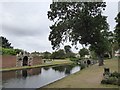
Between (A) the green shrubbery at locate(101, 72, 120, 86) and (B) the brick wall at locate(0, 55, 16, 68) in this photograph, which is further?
(B) the brick wall at locate(0, 55, 16, 68)

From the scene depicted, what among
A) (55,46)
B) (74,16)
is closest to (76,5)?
(74,16)

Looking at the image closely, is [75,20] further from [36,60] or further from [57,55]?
[57,55]

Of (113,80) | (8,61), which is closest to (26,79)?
(113,80)

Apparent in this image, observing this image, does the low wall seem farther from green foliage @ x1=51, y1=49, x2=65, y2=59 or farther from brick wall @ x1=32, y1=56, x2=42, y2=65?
green foliage @ x1=51, y1=49, x2=65, y2=59

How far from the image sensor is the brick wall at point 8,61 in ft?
183

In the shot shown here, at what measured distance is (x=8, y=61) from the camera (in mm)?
58562

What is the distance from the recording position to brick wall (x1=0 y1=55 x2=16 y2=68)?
55.8 metres

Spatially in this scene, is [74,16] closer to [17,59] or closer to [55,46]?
[55,46]

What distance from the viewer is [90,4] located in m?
30.8

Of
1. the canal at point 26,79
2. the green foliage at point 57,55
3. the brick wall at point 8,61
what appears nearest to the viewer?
the canal at point 26,79

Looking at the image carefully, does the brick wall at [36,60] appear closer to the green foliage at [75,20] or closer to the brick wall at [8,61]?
the brick wall at [8,61]

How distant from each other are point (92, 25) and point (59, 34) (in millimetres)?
4412

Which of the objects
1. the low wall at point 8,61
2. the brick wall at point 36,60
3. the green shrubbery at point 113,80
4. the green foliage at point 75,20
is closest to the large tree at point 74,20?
the green foliage at point 75,20

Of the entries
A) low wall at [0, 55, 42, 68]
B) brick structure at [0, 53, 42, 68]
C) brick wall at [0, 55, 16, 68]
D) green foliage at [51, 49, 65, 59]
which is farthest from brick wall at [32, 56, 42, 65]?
green foliage at [51, 49, 65, 59]
